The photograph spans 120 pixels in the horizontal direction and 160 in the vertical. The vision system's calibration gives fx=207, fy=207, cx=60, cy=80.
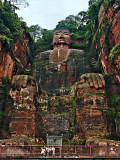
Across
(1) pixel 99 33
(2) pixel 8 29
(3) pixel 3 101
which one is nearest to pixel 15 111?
(3) pixel 3 101

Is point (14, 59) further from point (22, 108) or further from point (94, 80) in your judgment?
point (94, 80)

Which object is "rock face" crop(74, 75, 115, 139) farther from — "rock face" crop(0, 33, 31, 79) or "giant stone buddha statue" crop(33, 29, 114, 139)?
"rock face" crop(0, 33, 31, 79)

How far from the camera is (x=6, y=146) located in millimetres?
10539

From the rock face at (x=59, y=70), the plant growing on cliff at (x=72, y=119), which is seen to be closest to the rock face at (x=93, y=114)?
the plant growing on cliff at (x=72, y=119)

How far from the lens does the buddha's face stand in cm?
3104

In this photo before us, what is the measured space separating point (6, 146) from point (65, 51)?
1896 centimetres

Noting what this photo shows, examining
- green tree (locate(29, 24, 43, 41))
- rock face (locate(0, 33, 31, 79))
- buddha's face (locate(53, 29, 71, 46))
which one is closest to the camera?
rock face (locate(0, 33, 31, 79))

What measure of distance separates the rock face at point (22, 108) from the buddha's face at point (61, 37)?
622 inches

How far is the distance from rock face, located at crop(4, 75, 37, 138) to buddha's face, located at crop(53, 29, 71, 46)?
51.9ft

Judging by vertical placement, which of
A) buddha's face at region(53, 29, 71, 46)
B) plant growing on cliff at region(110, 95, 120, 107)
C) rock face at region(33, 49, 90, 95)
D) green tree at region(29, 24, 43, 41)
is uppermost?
green tree at region(29, 24, 43, 41)

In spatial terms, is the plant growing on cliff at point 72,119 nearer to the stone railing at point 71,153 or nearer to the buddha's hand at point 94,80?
the buddha's hand at point 94,80

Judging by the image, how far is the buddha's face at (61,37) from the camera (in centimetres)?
3104

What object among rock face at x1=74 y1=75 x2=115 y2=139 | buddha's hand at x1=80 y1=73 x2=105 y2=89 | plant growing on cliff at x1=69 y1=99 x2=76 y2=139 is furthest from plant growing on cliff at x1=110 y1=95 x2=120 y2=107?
plant growing on cliff at x1=69 y1=99 x2=76 y2=139

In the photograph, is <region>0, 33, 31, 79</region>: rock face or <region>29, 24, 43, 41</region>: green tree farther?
<region>29, 24, 43, 41</region>: green tree
